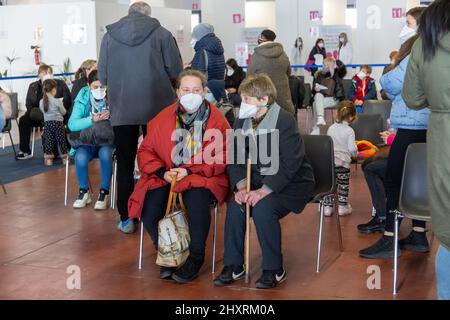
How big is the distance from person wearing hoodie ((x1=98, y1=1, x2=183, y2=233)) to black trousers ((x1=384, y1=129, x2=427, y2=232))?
1.53 metres

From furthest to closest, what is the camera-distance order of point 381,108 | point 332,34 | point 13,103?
point 332,34 < point 13,103 < point 381,108

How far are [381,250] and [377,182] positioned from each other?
70 cm

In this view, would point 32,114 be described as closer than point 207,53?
No

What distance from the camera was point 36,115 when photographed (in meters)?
8.45

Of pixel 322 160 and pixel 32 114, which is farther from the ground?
pixel 32 114

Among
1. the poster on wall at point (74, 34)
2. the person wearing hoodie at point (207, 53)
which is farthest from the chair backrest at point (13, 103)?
the poster on wall at point (74, 34)

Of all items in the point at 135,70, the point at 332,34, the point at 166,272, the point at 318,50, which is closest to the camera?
the point at 166,272

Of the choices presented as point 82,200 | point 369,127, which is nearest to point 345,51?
point 369,127

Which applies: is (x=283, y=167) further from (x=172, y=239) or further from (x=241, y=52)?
(x=241, y=52)

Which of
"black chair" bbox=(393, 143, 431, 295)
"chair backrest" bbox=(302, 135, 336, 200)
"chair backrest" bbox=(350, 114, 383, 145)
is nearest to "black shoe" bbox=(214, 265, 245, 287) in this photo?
"chair backrest" bbox=(302, 135, 336, 200)

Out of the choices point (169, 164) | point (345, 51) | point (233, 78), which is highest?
point (345, 51)

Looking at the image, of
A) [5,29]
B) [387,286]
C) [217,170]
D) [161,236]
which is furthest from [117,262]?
[5,29]

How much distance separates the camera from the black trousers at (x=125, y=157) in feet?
15.9

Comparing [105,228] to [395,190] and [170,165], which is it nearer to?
[170,165]
